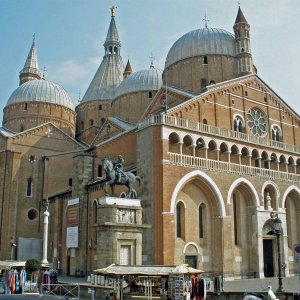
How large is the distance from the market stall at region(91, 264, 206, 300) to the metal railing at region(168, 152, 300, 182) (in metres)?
10.7

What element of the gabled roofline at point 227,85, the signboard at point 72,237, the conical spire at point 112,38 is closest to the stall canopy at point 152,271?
the gabled roofline at point 227,85

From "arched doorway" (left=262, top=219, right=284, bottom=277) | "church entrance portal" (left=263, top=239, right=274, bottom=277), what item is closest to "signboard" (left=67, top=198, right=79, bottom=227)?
"arched doorway" (left=262, top=219, right=284, bottom=277)

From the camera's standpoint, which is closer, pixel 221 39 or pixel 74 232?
pixel 74 232

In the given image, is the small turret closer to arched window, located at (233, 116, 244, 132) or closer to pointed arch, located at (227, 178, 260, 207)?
arched window, located at (233, 116, 244, 132)

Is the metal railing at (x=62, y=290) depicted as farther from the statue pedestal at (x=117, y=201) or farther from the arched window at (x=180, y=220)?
the arched window at (x=180, y=220)

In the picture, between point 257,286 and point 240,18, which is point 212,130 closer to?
point 257,286

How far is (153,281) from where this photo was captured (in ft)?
62.3

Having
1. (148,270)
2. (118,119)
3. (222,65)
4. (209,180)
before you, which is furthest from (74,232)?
(222,65)

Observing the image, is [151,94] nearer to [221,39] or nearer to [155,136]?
[221,39]

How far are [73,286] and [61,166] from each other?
2374 cm

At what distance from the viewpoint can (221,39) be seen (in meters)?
40.6

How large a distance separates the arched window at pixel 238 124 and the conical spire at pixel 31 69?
101ft

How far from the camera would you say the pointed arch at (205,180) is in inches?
1098

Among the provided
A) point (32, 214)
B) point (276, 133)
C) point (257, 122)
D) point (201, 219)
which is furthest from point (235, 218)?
point (32, 214)
